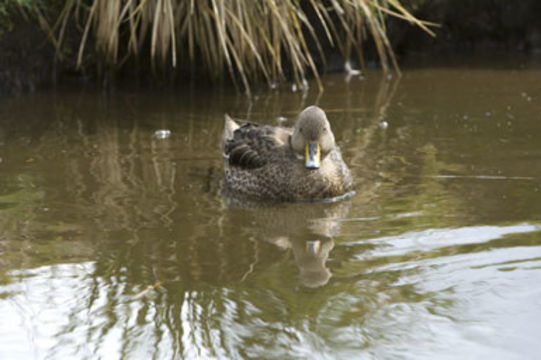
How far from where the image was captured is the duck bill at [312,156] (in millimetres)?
5441

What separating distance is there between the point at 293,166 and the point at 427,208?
97cm

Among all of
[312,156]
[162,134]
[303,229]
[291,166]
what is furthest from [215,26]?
[303,229]

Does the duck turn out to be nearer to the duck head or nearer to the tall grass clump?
the duck head

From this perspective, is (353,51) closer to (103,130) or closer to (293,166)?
(103,130)

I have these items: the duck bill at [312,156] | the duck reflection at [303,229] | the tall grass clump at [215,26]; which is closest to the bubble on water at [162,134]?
the tall grass clump at [215,26]

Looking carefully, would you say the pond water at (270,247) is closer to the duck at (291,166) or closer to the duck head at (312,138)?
the duck at (291,166)

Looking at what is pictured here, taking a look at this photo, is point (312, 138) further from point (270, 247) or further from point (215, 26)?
point (215, 26)

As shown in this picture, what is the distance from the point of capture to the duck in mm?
5508

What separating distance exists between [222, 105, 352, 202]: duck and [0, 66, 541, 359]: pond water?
139 millimetres

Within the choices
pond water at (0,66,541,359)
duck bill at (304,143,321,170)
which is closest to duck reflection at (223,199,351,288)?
pond water at (0,66,541,359)

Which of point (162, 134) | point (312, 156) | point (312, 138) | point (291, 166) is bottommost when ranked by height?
point (162, 134)

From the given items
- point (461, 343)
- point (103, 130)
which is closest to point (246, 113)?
point (103, 130)

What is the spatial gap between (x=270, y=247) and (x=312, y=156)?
1047 millimetres

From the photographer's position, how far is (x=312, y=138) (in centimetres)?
550
